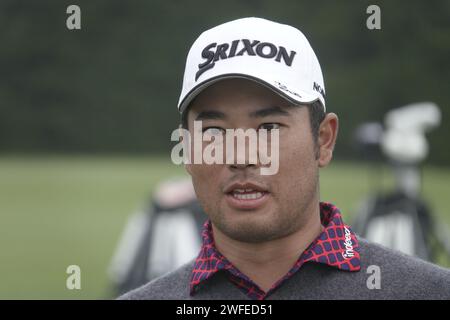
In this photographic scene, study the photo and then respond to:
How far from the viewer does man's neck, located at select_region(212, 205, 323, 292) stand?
118 centimetres

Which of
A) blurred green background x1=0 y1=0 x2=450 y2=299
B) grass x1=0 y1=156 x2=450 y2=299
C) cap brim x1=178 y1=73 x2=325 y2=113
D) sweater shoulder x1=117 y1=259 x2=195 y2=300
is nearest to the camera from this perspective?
cap brim x1=178 y1=73 x2=325 y2=113

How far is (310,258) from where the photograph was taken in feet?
3.82

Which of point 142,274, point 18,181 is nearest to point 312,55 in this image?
point 142,274

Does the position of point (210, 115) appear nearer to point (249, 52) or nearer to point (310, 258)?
point (249, 52)

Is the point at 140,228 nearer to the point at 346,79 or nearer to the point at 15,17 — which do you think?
the point at 346,79

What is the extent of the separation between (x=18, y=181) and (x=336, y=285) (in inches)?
138

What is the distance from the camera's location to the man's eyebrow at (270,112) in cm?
113

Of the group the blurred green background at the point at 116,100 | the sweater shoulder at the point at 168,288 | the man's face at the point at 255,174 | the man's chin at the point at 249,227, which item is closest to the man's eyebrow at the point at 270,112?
the man's face at the point at 255,174

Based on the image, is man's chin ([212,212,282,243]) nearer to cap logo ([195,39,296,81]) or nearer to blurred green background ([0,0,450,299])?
cap logo ([195,39,296,81])

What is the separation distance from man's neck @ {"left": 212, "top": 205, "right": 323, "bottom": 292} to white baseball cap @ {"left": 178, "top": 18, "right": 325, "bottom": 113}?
7.1 inches

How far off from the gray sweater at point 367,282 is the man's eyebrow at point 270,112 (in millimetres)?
198

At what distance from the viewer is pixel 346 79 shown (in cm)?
374

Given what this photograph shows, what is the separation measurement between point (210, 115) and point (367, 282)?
29 centimetres

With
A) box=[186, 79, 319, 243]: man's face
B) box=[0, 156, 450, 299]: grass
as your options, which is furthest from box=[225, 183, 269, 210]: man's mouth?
box=[0, 156, 450, 299]: grass
